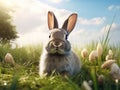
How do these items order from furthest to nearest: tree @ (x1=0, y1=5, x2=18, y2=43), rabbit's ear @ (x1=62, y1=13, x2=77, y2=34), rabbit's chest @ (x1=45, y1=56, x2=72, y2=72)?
1. tree @ (x1=0, y1=5, x2=18, y2=43)
2. rabbit's ear @ (x1=62, y1=13, x2=77, y2=34)
3. rabbit's chest @ (x1=45, y1=56, x2=72, y2=72)

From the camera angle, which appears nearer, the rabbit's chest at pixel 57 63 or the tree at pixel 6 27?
the rabbit's chest at pixel 57 63

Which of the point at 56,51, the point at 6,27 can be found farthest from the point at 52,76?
the point at 6,27

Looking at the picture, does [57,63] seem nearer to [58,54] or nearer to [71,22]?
[58,54]

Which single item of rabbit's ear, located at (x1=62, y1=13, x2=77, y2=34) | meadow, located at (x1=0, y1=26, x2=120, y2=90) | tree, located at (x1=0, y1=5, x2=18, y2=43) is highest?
tree, located at (x1=0, y1=5, x2=18, y2=43)

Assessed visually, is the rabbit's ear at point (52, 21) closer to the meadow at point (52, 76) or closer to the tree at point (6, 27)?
the meadow at point (52, 76)

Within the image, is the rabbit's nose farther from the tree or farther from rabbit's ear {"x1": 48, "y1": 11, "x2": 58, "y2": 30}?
the tree

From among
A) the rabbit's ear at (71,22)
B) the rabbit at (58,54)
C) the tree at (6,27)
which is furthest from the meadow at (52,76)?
the tree at (6,27)

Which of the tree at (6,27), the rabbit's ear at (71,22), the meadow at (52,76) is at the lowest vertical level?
the meadow at (52,76)

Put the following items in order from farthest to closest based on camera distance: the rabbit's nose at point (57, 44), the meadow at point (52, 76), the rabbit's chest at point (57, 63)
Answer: the rabbit's chest at point (57, 63), the rabbit's nose at point (57, 44), the meadow at point (52, 76)

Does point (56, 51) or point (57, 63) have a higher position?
point (56, 51)

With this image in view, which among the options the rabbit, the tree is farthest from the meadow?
the tree
